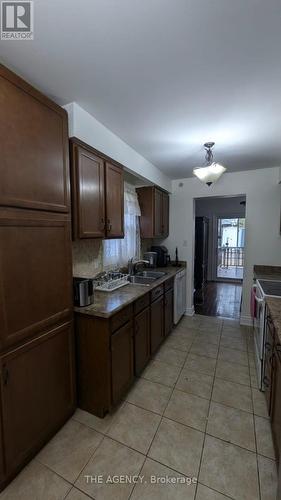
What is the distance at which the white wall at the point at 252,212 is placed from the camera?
3398 millimetres

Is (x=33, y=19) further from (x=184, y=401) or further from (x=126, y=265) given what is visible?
(x=184, y=401)

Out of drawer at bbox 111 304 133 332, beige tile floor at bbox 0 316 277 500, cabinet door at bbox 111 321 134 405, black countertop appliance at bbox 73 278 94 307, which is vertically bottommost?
beige tile floor at bbox 0 316 277 500

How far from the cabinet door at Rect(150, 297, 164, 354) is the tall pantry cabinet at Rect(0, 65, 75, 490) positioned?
104 centimetres

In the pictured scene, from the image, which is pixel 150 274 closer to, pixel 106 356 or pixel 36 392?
pixel 106 356

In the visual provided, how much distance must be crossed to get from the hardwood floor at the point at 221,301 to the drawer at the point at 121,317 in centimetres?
254

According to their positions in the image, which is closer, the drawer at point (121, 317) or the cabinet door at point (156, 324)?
the drawer at point (121, 317)

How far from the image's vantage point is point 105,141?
2.15 m

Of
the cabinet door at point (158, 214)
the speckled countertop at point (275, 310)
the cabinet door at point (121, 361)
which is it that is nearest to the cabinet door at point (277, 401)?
the speckled countertop at point (275, 310)

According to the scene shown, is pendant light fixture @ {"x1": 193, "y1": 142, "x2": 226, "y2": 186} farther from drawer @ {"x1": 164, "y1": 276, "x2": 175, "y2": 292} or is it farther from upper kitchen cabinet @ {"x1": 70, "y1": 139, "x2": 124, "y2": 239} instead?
drawer @ {"x1": 164, "y1": 276, "x2": 175, "y2": 292}

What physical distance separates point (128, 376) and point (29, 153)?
6.49 ft

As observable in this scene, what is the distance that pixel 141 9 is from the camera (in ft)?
3.34

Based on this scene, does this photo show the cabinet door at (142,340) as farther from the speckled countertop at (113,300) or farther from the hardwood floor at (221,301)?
the hardwood floor at (221,301)

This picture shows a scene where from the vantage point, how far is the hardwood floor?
4199 mm

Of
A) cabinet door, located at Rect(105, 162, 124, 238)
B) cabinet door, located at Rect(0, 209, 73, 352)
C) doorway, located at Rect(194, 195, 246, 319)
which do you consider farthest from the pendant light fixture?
doorway, located at Rect(194, 195, 246, 319)
